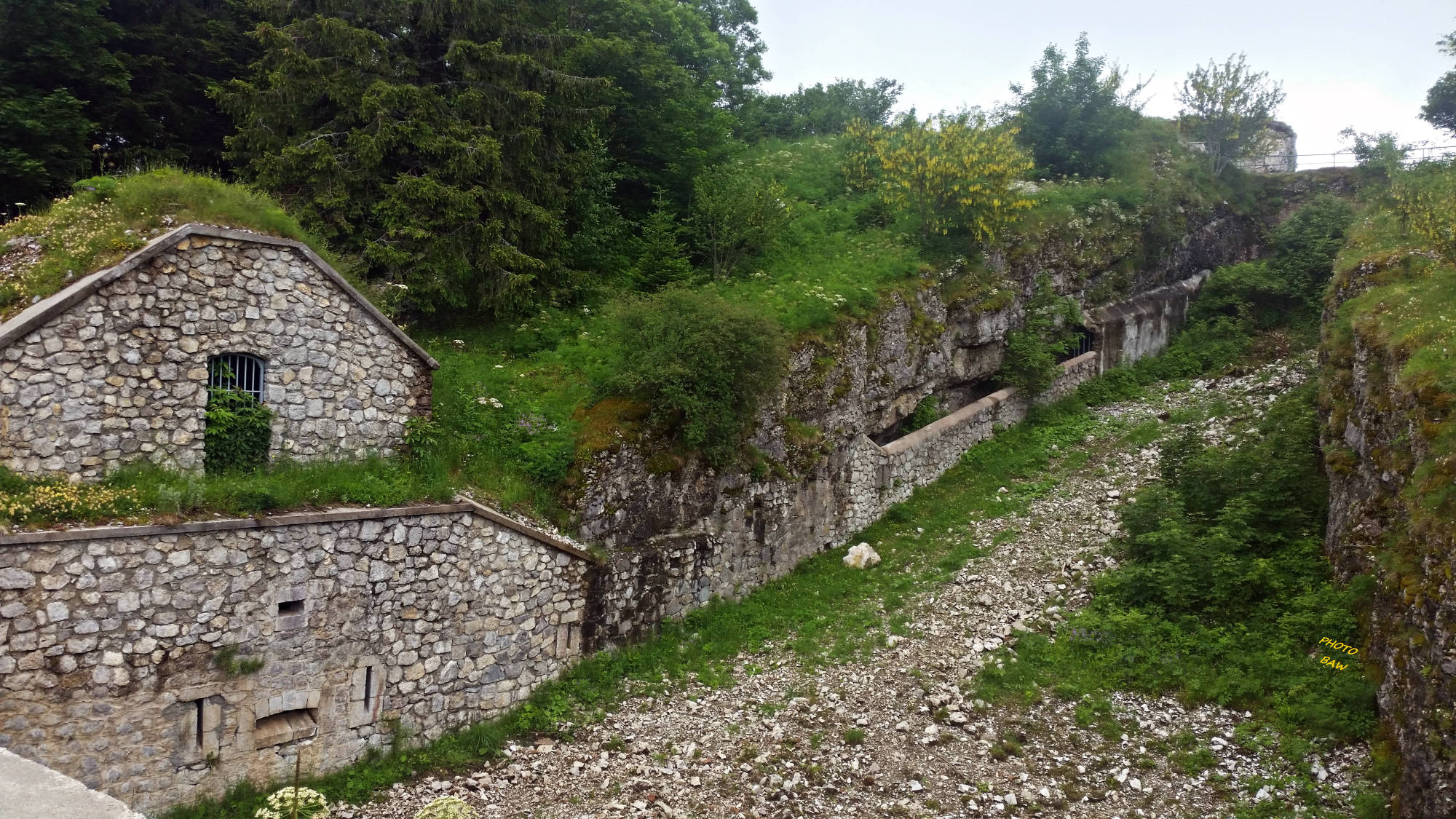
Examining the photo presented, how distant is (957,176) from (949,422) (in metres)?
6.66

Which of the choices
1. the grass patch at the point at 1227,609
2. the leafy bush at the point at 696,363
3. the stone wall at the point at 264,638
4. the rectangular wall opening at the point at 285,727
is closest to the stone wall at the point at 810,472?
the leafy bush at the point at 696,363

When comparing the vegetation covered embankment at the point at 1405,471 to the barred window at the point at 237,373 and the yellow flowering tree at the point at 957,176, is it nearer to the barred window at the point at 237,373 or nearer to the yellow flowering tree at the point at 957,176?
the yellow flowering tree at the point at 957,176

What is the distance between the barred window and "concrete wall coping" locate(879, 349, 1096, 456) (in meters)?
11.8

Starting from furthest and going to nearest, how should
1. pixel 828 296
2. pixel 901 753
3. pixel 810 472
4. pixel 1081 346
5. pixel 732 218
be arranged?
1. pixel 1081 346
2. pixel 732 218
3. pixel 828 296
4. pixel 810 472
5. pixel 901 753

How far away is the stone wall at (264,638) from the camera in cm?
796

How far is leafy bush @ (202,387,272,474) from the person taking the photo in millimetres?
9695

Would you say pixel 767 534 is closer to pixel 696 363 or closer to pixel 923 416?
pixel 696 363

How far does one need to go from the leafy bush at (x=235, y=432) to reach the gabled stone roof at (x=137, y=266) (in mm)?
1610

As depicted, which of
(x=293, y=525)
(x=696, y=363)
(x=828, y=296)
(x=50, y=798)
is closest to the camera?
(x=50, y=798)

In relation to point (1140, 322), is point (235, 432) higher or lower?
lower

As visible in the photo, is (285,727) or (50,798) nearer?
(50,798)

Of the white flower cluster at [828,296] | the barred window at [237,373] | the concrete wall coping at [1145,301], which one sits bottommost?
the barred window at [237,373]

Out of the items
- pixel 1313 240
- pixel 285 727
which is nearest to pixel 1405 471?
pixel 285 727

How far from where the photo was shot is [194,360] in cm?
958
